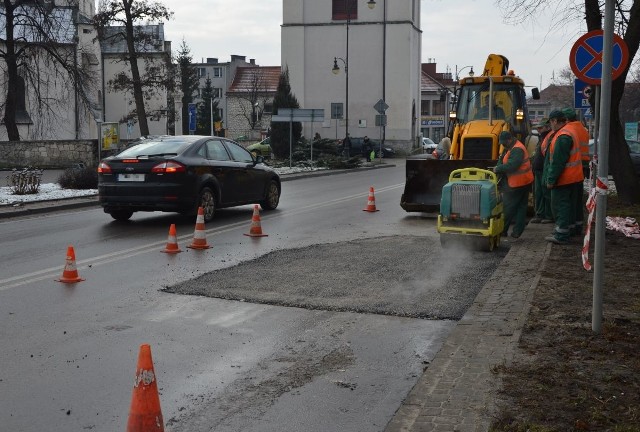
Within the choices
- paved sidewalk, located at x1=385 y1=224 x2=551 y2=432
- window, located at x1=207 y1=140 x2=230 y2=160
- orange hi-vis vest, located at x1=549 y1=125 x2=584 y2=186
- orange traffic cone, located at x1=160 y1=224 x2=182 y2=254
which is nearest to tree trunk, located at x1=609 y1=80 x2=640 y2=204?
orange hi-vis vest, located at x1=549 y1=125 x2=584 y2=186

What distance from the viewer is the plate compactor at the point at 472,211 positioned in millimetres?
11734

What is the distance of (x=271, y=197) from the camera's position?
59.5ft

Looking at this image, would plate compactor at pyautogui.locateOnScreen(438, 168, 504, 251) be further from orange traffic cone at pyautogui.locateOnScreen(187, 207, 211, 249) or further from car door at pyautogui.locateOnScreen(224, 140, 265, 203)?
car door at pyautogui.locateOnScreen(224, 140, 265, 203)

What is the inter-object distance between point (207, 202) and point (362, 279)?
6.59 m

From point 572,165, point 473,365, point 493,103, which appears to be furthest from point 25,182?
point 473,365

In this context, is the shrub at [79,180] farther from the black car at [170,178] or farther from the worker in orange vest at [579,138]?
the worker in orange vest at [579,138]

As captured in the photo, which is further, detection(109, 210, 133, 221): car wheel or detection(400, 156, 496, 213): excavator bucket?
detection(400, 156, 496, 213): excavator bucket

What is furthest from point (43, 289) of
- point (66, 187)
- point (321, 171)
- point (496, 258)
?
point (321, 171)

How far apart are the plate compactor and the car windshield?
5588mm

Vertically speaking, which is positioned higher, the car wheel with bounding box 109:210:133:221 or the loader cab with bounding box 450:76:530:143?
the loader cab with bounding box 450:76:530:143

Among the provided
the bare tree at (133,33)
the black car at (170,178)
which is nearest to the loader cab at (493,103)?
the black car at (170,178)

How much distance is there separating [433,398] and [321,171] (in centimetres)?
3371

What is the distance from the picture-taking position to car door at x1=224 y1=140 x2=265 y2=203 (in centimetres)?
1666

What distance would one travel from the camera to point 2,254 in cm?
1145
